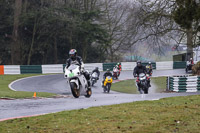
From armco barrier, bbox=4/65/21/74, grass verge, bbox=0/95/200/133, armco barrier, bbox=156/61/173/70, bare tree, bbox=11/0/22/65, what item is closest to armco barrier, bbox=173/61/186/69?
armco barrier, bbox=156/61/173/70

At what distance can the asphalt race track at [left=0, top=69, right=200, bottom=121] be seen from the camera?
11672 millimetres

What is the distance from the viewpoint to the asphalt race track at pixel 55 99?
1167cm

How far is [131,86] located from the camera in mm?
29047

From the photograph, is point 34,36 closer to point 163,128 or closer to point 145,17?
point 145,17

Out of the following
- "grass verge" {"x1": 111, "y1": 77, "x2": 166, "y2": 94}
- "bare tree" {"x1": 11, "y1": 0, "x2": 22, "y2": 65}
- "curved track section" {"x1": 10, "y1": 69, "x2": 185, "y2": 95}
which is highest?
"bare tree" {"x1": 11, "y1": 0, "x2": 22, "y2": 65}

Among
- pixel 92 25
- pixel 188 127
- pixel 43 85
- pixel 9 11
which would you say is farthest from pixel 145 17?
pixel 188 127

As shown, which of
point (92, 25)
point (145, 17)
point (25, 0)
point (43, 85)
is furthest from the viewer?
point (92, 25)

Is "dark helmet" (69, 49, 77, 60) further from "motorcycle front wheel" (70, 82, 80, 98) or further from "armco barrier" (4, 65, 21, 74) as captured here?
"armco barrier" (4, 65, 21, 74)

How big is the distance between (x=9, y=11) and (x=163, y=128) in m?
39.2

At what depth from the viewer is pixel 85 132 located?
7703 mm

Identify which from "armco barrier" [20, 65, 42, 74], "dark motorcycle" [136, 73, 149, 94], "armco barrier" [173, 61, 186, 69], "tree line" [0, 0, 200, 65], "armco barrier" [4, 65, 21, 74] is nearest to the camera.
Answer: "dark motorcycle" [136, 73, 149, 94]

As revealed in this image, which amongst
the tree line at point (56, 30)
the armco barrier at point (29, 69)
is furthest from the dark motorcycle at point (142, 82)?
the tree line at point (56, 30)

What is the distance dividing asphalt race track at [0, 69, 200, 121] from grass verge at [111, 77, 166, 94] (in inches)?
58.4

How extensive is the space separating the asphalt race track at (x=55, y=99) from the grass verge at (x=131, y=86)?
1.48m
